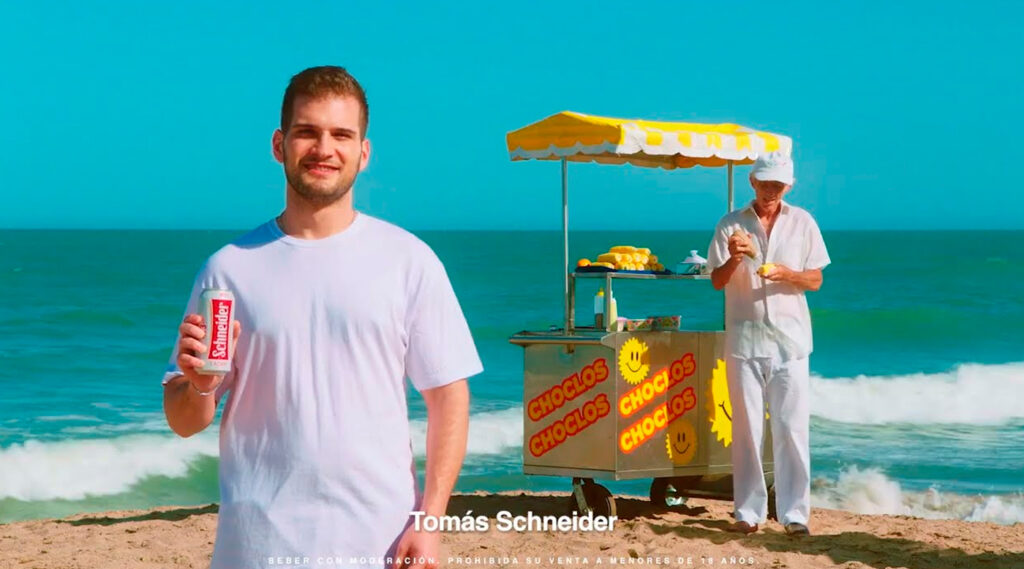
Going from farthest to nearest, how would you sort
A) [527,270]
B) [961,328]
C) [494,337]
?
[527,270] < [961,328] < [494,337]

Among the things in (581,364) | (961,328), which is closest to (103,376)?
(581,364)

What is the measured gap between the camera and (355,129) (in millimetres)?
2555

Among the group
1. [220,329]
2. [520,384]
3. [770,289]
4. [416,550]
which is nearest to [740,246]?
[770,289]

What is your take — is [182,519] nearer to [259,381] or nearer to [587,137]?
[587,137]

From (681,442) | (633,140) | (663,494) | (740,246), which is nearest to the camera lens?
(740,246)

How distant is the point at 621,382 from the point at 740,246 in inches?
36.2

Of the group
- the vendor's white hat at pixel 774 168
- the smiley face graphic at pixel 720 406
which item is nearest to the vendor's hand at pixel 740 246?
the vendor's white hat at pixel 774 168

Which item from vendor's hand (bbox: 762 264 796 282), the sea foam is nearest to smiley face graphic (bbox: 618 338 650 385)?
vendor's hand (bbox: 762 264 796 282)

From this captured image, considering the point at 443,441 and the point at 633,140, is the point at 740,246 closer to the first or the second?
the point at 633,140

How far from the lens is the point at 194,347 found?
239cm

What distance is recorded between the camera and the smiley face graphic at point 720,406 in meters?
7.45

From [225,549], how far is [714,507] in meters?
5.85

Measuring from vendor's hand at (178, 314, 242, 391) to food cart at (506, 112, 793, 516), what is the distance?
457 cm

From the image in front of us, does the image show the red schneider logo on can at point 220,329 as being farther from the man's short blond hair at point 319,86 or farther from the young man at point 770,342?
the young man at point 770,342
